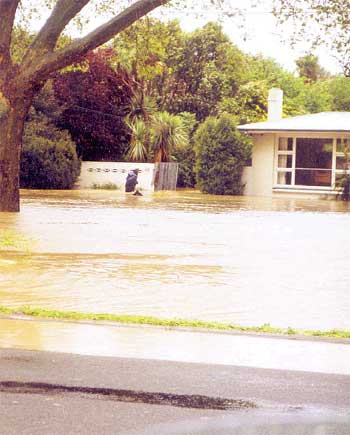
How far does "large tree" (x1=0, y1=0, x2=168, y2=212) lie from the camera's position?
24.5 metres

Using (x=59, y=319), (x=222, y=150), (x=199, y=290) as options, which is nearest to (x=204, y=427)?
(x=59, y=319)

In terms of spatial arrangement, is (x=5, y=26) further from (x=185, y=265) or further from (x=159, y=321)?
(x=159, y=321)

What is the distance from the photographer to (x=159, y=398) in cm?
671

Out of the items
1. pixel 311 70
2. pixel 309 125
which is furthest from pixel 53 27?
pixel 311 70

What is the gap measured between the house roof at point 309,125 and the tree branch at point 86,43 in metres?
19.5

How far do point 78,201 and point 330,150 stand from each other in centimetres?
1446

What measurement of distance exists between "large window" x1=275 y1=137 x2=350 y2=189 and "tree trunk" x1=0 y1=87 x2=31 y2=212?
→ 70.1ft

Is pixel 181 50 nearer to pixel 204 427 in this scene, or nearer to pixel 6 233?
pixel 6 233

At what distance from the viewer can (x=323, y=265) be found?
52.2 feet

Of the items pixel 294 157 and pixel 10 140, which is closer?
pixel 10 140

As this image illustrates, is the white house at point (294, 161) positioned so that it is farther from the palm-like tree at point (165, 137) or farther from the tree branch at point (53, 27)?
the tree branch at point (53, 27)

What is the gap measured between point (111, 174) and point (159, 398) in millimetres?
41430

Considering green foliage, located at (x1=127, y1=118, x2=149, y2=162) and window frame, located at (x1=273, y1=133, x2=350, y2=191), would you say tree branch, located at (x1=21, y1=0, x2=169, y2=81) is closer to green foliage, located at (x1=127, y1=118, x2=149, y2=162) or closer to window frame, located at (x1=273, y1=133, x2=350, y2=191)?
window frame, located at (x1=273, y1=133, x2=350, y2=191)

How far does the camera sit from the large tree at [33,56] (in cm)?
2450
